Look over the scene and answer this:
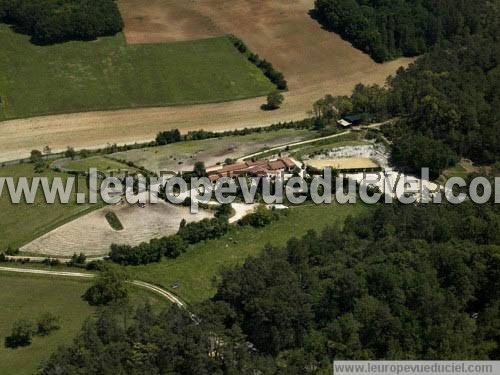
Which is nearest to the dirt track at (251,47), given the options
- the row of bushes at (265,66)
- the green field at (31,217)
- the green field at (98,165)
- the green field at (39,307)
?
the row of bushes at (265,66)

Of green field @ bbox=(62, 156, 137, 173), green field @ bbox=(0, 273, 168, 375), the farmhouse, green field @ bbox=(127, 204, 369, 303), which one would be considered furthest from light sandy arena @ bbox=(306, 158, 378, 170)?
green field @ bbox=(0, 273, 168, 375)

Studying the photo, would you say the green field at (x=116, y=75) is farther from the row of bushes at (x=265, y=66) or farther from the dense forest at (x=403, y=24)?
the dense forest at (x=403, y=24)

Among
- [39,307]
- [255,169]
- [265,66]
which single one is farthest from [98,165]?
[265,66]

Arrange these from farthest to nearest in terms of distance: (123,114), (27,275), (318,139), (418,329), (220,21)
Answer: (220,21), (123,114), (318,139), (27,275), (418,329)

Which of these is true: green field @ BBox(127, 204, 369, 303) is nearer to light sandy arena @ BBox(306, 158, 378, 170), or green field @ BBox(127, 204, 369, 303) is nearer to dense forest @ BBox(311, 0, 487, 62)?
light sandy arena @ BBox(306, 158, 378, 170)

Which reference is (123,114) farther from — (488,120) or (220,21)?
(488,120)

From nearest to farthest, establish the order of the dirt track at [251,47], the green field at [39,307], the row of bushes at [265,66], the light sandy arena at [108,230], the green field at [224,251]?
the green field at [39,307] → the green field at [224,251] → the light sandy arena at [108,230] → the dirt track at [251,47] → the row of bushes at [265,66]

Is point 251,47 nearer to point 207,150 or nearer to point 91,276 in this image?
point 207,150

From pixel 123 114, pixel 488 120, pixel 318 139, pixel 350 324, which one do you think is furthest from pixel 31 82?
pixel 350 324
